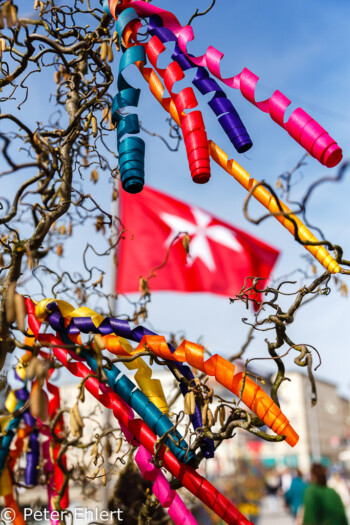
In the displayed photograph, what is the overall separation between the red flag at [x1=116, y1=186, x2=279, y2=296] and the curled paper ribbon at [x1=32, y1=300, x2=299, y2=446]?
12.6ft

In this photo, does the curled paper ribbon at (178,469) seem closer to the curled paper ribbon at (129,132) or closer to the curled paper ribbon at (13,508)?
the curled paper ribbon at (129,132)

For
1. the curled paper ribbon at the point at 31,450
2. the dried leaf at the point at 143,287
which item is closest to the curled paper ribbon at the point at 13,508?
the curled paper ribbon at the point at 31,450

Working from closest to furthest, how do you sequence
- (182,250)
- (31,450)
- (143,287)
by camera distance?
(31,450), (143,287), (182,250)

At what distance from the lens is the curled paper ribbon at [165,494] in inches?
72.6

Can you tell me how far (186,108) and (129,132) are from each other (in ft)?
0.65

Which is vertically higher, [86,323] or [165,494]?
[86,323]

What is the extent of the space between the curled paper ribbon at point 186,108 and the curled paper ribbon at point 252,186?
0.05 meters

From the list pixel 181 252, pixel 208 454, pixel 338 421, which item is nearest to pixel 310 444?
pixel 338 421

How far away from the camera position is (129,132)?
6.02ft

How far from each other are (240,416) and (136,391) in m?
0.35

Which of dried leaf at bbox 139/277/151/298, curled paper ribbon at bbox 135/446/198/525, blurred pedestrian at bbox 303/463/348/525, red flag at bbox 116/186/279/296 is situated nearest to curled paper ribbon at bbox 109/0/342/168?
curled paper ribbon at bbox 135/446/198/525

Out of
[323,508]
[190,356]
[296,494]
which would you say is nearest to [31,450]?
[190,356]

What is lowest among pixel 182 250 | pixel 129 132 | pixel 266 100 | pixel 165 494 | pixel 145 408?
pixel 165 494

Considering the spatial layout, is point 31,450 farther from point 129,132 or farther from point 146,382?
point 129,132
